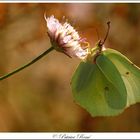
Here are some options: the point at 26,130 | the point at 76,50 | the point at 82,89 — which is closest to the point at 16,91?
the point at 26,130

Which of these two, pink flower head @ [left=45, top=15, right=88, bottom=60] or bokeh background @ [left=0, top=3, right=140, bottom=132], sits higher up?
pink flower head @ [left=45, top=15, right=88, bottom=60]

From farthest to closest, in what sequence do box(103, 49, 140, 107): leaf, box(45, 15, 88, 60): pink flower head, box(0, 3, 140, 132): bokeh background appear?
box(0, 3, 140, 132): bokeh background → box(103, 49, 140, 107): leaf → box(45, 15, 88, 60): pink flower head

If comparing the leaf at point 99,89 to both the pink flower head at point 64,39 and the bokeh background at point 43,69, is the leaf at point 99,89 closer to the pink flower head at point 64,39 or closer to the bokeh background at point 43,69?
the pink flower head at point 64,39

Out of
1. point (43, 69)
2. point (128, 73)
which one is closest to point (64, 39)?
point (128, 73)

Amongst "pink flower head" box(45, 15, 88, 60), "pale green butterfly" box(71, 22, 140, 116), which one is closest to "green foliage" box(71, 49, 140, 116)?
"pale green butterfly" box(71, 22, 140, 116)

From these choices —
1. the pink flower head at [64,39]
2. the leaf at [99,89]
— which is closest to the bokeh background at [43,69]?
the leaf at [99,89]

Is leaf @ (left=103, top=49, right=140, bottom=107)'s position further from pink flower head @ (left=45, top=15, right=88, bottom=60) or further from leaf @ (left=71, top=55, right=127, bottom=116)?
pink flower head @ (left=45, top=15, right=88, bottom=60)

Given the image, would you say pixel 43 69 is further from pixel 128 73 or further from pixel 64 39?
pixel 64 39
